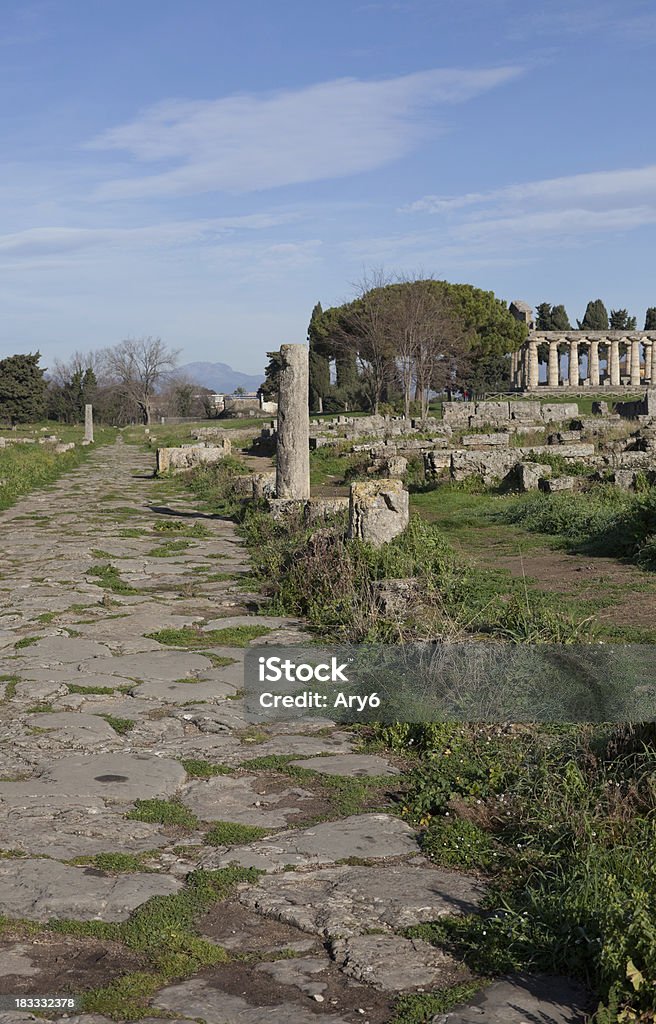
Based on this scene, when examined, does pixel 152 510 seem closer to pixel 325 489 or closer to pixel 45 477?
pixel 325 489

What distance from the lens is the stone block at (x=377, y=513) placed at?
10.4 m

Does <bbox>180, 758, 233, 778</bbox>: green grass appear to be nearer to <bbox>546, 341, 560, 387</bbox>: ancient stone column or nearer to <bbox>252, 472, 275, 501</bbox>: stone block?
<bbox>252, 472, 275, 501</bbox>: stone block

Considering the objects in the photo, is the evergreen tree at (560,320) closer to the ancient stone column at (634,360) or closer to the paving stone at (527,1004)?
the ancient stone column at (634,360)

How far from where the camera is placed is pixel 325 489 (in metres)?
20.2

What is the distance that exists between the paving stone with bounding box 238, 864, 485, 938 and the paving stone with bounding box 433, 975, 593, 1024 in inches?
18.7

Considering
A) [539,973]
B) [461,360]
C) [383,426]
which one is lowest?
[539,973]

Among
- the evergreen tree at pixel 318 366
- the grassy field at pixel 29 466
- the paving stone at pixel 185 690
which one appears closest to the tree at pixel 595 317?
the evergreen tree at pixel 318 366

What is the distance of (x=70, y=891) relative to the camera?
3.71m

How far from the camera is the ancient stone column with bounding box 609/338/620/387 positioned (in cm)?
7131

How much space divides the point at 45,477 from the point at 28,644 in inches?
666

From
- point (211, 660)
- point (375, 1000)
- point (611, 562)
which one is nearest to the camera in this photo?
point (375, 1000)

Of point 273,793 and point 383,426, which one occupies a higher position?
point 383,426

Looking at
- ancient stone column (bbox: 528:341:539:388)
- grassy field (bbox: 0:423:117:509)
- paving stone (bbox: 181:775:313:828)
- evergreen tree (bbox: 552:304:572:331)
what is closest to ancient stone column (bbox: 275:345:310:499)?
grassy field (bbox: 0:423:117:509)

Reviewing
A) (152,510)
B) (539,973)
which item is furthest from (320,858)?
(152,510)
